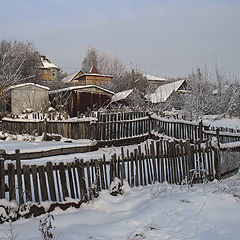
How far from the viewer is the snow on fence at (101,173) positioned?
4.17 metres

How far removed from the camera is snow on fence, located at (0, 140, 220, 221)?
4172mm

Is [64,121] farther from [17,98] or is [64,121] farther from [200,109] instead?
[200,109]

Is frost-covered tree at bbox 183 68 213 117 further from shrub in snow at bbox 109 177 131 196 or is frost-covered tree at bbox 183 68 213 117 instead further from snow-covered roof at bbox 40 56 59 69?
snow-covered roof at bbox 40 56 59 69

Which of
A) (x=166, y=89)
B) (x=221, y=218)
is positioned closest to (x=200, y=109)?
(x=166, y=89)

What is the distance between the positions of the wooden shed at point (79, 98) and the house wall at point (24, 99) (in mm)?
1836

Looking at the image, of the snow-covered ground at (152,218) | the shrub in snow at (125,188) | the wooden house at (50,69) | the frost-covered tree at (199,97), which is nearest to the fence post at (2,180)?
the snow-covered ground at (152,218)

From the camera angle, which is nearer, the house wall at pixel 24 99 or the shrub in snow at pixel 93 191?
the shrub in snow at pixel 93 191

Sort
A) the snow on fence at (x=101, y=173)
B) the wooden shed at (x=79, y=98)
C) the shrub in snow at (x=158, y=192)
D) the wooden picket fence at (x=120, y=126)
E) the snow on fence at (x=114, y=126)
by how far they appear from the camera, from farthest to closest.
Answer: the wooden shed at (x=79, y=98), the wooden picket fence at (x=120, y=126), the snow on fence at (x=114, y=126), the shrub in snow at (x=158, y=192), the snow on fence at (x=101, y=173)

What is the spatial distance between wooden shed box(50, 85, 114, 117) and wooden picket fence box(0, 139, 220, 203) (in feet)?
57.3

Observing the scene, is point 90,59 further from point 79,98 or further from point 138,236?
point 138,236

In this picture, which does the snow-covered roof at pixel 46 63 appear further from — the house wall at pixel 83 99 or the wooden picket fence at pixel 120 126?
the wooden picket fence at pixel 120 126

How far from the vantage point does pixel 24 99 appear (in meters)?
21.6

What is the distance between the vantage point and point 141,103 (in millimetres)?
25234

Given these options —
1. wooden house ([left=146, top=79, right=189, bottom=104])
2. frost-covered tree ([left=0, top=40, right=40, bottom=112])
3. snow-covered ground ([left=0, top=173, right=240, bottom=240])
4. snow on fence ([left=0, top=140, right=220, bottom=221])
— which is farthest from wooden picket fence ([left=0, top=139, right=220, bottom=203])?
wooden house ([left=146, top=79, right=189, bottom=104])
